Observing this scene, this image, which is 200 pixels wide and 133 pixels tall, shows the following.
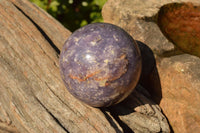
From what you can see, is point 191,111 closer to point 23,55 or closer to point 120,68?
point 120,68

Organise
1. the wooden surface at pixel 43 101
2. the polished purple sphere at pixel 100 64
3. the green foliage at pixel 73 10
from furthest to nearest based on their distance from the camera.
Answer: the green foliage at pixel 73 10, the wooden surface at pixel 43 101, the polished purple sphere at pixel 100 64

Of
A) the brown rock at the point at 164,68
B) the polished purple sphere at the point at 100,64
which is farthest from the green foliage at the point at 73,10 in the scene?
the polished purple sphere at the point at 100,64

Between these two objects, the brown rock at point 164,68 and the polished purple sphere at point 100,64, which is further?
the brown rock at point 164,68

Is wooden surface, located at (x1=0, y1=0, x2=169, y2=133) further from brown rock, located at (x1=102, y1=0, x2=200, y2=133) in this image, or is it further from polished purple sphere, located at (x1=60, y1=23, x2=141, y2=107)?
polished purple sphere, located at (x1=60, y1=23, x2=141, y2=107)

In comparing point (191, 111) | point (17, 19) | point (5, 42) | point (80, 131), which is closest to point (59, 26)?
point (17, 19)

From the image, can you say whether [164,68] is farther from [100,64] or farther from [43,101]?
[43,101]

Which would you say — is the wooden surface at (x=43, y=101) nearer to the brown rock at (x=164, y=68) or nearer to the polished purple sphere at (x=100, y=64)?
the brown rock at (x=164, y=68)

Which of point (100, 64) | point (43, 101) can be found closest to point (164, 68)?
point (100, 64)
